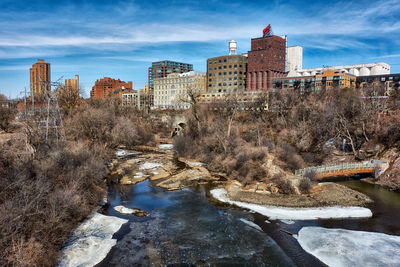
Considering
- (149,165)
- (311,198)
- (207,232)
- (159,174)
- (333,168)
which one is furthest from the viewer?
(149,165)

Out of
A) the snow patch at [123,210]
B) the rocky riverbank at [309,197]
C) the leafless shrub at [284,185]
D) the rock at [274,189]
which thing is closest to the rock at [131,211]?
the snow patch at [123,210]

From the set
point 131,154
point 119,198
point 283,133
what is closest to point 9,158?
point 119,198

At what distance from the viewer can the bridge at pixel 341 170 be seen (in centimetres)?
3362

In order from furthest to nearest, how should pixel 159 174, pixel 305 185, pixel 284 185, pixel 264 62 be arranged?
pixel 264 62, pixel 159 174, pixel 284 185, pixel 305 185

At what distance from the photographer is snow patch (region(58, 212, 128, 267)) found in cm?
1752

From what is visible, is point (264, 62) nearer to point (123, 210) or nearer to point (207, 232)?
point (123, 210)

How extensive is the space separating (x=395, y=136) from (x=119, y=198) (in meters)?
38.9

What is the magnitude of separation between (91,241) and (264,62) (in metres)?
91.1

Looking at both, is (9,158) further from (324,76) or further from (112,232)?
(324,76)

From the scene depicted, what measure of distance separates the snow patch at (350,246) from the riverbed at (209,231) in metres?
0.73

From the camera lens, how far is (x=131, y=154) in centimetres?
5394

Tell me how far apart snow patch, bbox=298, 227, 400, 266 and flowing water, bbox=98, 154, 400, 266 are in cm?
86

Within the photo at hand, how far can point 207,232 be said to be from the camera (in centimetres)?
2141

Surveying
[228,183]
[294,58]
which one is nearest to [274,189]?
[228,183]
